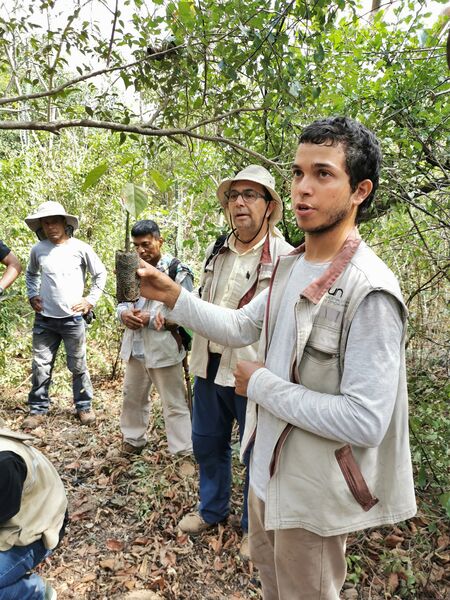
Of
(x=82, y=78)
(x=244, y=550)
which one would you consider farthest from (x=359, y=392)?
(x=82, y=78)

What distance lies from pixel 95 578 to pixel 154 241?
7.35 ft

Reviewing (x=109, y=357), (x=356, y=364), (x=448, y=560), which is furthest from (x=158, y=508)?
(x=109, y=357)

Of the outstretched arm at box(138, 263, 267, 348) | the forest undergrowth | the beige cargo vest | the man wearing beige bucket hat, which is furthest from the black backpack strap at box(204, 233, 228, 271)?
the forest undergrowth

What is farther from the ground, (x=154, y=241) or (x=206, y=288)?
(x=154, y=241)

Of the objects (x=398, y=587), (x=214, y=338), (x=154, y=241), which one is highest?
(x=154, y=241)

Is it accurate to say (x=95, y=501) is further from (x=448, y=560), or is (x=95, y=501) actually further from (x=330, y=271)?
(x=330, y=271)

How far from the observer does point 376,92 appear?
11.2ft

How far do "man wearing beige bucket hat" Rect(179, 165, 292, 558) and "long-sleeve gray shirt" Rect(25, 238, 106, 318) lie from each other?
2047 millimetres

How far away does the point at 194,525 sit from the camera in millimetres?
2828

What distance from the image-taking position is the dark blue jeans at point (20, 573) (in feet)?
5.98

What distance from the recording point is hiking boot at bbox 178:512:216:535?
2818 millimetres

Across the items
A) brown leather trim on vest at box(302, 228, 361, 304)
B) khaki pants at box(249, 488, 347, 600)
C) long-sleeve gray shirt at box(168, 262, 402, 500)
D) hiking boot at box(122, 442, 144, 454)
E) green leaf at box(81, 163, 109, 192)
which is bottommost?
hiking boot at box(122, 442, 144, 454)

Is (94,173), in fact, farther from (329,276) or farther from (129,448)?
(129,448)

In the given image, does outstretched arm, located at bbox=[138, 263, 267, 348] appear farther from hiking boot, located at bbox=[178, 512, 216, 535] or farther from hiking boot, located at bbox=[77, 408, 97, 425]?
hiking boot, located at bbox=[77, 408, 97, 425]
